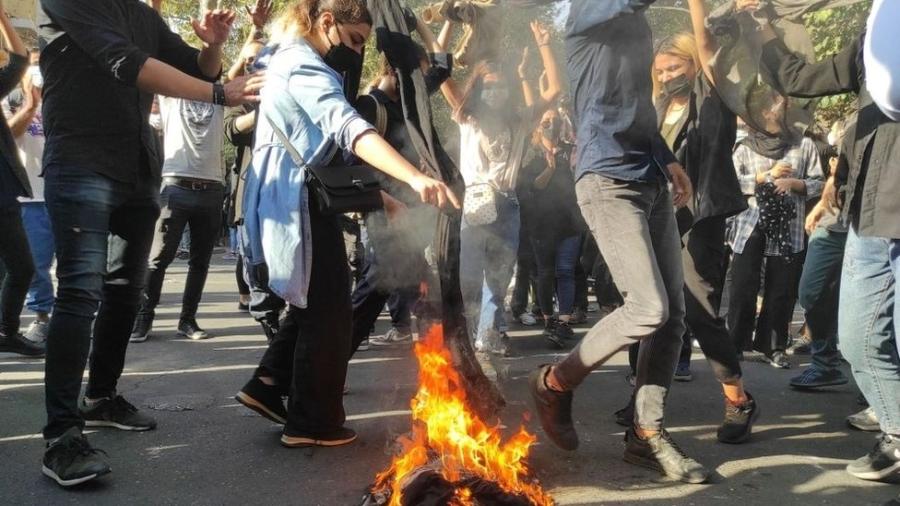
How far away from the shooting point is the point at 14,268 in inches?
214

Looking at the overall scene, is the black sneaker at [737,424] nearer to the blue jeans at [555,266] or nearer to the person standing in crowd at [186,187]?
the blue jeans at [555,266]

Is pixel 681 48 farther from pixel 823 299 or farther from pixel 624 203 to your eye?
pixel 823 299

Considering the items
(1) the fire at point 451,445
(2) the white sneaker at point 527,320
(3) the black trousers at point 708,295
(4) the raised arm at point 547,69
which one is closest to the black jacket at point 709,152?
(3) the black trousers at point 708,295

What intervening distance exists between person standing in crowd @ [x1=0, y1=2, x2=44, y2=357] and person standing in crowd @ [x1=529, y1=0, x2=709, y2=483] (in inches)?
138

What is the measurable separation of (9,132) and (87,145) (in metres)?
2.40

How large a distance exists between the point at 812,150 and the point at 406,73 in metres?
4.25

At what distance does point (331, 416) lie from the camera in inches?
143

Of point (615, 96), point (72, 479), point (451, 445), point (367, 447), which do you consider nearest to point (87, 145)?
point (72, 479)

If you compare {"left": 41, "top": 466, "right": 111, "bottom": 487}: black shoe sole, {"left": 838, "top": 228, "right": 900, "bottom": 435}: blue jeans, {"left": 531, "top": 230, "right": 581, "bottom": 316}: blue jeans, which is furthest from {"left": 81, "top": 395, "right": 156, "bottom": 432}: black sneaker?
{"left": 531, "top": 230, "right": 581, "bottom": 316}: blue jeans

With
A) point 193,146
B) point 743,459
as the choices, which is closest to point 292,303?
point 743,459

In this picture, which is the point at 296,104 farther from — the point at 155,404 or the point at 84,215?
the point at 155,404

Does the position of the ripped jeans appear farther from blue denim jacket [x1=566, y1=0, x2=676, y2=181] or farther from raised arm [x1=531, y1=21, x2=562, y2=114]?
raised arm [x1=531, y1=21, x2=562, y2=114]

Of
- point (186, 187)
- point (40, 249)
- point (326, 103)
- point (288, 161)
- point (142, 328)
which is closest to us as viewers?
point (326, 103)

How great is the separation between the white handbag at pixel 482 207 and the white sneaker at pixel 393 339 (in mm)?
1270
